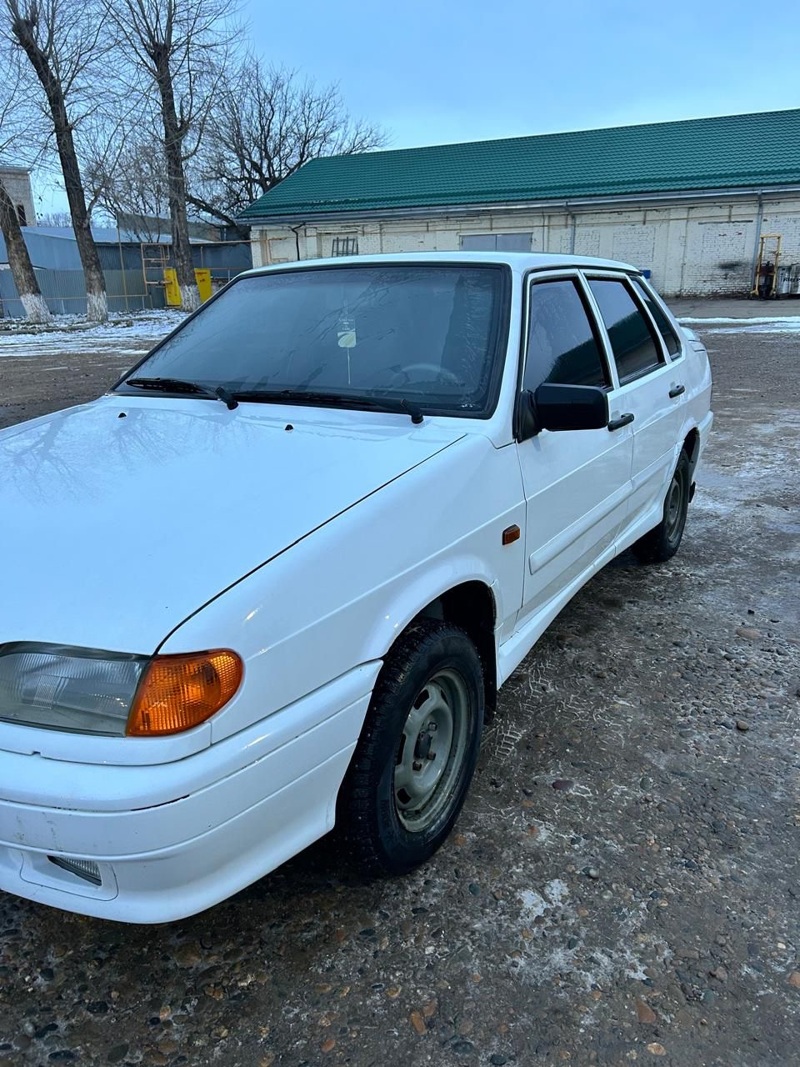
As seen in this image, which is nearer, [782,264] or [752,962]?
[752,962]

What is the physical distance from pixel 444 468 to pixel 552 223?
28278 millimetres

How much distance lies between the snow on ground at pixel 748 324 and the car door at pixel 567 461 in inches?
655

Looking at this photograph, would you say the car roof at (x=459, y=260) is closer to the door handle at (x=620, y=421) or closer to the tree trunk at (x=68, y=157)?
the door handle at (x=620, y=421)

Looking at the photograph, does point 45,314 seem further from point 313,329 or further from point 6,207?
point 313,329

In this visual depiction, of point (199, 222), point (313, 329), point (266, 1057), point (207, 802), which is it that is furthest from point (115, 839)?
point (199, 222)

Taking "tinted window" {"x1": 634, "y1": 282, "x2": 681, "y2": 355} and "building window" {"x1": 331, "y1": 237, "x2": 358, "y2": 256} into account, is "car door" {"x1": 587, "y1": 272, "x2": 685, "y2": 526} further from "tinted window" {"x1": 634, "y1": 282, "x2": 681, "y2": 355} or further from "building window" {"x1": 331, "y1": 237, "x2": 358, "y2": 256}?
"building window" {"x1": 331, "y1": 237, "x2": 358, "y2": 256}

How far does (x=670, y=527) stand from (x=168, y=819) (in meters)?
3.80

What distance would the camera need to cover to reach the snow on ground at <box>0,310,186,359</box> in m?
18.0

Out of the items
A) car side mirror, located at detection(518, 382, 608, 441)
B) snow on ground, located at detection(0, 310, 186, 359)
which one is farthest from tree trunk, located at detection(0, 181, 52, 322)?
car side mirror, located at detection(518, 382, 608, 441)

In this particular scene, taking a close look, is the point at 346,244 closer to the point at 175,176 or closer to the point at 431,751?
the point at 175,176

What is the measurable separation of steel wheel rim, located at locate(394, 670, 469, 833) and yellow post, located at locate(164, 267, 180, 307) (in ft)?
108

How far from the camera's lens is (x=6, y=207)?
23.3 meters

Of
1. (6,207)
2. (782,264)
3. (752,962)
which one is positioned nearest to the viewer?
(752,962)

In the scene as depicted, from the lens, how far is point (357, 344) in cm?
297
